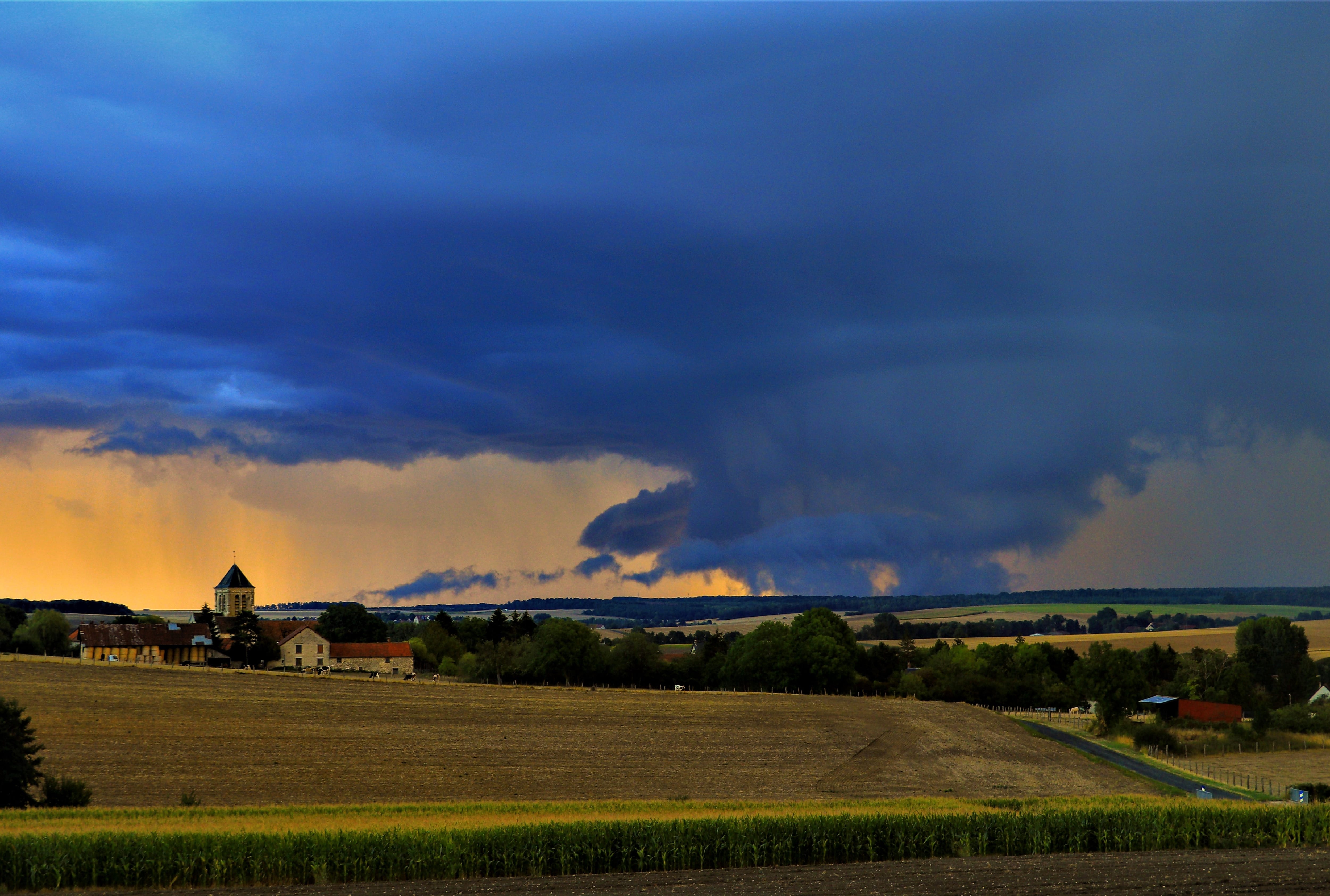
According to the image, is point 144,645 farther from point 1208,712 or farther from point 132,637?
point 1208,712

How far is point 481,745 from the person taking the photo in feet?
241

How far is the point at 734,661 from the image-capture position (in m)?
139

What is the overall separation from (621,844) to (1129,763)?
6521cm

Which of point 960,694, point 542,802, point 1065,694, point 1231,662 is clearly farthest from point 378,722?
point 1231,662

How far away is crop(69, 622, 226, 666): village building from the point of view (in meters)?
145

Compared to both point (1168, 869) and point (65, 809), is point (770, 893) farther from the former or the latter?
point (65, 809)

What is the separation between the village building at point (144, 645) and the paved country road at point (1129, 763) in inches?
4056

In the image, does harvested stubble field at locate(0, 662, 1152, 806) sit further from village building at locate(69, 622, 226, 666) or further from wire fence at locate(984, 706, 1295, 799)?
village building at locate(69, 622, 226, 666)

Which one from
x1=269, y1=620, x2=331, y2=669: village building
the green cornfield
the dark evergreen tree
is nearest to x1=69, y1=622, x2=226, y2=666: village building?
x1=269, y1=620, x2=331, y2=669: village building

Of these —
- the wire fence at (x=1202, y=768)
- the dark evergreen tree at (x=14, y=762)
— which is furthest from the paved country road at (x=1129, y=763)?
the dark evergreen tree at (x=14, y=762)

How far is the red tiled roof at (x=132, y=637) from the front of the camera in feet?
480

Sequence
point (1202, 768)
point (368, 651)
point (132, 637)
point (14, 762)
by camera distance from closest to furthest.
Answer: point (14, 762)
point (1202, 768)
point (132, 637)
point (368, 651)

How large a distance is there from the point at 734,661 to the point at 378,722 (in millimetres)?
66541

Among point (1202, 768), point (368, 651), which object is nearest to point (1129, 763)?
point (1202, 768)
